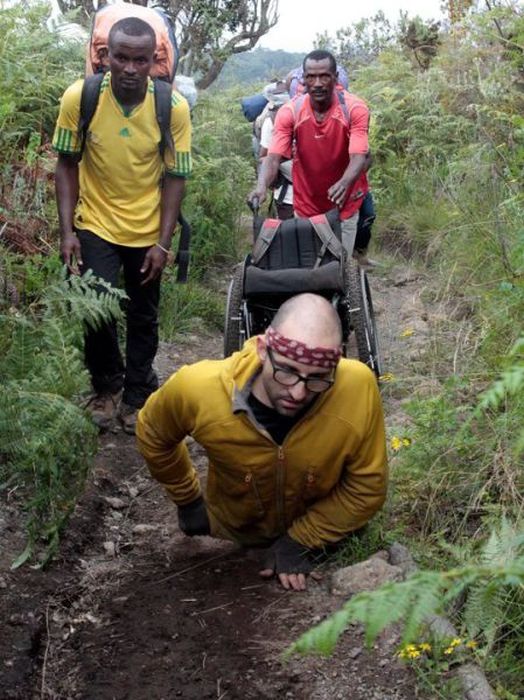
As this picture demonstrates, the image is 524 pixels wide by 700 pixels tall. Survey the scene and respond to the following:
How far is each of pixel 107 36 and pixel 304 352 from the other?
2822 mm

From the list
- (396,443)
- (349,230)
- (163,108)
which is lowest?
(396,443)

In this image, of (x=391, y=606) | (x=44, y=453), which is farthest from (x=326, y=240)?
(x=391, y=606)

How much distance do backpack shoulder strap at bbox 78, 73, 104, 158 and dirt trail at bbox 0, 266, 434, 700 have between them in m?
1.87

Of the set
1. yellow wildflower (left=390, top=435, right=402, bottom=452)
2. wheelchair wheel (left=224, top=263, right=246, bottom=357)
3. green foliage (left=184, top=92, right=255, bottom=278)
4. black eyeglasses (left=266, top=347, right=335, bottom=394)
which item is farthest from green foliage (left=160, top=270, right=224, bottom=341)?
black eyeglasses (left=266, top=347, right=335, bottom=394)

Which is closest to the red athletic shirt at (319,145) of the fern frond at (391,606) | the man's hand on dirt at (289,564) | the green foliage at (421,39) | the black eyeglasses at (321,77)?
the black eyeglasses at (321,77)

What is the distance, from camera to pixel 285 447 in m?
4.16

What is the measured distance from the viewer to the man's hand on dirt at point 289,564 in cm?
430

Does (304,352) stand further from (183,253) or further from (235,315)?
(183,253)

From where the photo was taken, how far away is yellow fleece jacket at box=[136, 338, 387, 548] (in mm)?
4152

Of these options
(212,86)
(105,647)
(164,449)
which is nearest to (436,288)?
(164,449)

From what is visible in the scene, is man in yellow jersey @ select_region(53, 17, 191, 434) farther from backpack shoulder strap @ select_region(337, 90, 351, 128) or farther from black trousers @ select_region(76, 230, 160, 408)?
backpack shoulder strap @ select_region(337, 90, 351, 128)

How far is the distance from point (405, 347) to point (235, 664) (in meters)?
3.98

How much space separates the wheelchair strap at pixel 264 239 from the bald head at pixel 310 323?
209 cm

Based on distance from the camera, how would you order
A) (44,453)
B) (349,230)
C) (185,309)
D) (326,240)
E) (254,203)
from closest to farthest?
(44,453), (326,240), (254,203), (349,230), (185,309)
